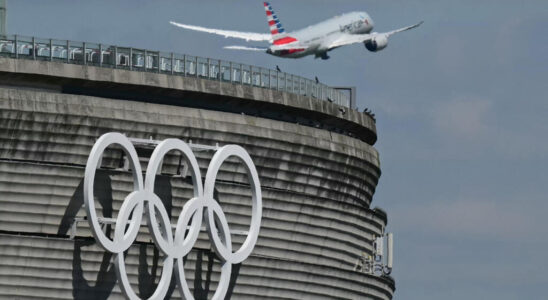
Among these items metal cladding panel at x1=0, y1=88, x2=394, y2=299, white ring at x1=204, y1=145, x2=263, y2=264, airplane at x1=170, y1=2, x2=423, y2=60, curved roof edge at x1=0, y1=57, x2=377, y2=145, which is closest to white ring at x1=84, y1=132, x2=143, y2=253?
metal cladding panel at x1=0, y1=88, x2=394, y2=299

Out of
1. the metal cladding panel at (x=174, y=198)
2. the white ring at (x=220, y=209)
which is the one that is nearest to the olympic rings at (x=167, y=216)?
the white ring at (x=220, y=209)

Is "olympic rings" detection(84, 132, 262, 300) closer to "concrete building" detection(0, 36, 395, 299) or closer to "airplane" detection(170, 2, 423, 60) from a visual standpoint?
"concrete building" detection(0, 36, 395, 299)

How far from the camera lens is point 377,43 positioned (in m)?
171

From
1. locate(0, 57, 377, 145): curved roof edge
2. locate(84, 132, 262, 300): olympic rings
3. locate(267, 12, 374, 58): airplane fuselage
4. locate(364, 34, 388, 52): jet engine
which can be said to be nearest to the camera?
locate(84, 132, 262, 300): olympic rings

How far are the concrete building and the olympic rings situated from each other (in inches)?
67.5

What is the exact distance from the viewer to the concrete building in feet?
358

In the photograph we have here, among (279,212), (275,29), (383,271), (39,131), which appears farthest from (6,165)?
(275,29)

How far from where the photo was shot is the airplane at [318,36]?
17266cm

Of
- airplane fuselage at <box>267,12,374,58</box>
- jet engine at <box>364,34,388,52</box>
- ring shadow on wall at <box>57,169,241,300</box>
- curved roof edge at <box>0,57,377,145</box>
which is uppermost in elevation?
airplane fuselage at <box>267,12,374,58</box>

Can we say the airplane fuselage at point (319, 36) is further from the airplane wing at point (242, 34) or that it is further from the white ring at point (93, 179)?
the white ring at point (93, 179)

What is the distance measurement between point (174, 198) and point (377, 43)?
2316 inches

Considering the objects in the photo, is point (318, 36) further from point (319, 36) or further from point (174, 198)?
point (174, 198)

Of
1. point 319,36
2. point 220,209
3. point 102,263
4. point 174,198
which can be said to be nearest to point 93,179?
point 102,263

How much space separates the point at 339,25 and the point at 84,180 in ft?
249
